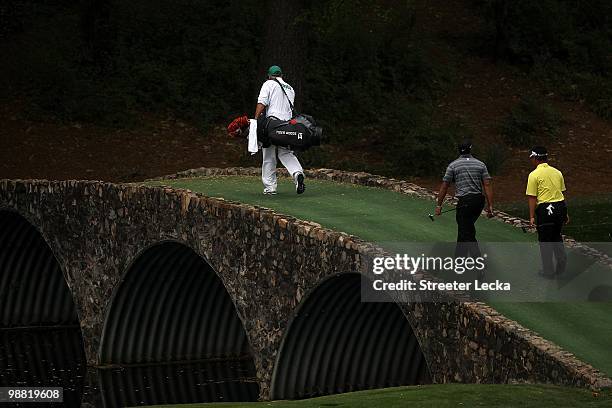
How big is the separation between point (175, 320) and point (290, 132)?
864cm

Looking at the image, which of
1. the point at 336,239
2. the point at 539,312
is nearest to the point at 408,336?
the point at 336,239

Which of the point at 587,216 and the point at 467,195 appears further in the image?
the point at 587,216

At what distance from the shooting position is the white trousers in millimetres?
24564

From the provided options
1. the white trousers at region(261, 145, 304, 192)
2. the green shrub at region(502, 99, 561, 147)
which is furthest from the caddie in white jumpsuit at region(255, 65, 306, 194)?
the green shrub at region(502, 99, 561, 147)

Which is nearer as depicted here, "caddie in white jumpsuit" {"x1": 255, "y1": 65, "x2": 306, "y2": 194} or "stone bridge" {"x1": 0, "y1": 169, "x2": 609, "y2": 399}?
"stone bridge" {"x1": 0, "y1": 169, "x2": 609, "y2": 399}

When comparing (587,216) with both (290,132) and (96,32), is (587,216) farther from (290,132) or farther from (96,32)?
(96,32)

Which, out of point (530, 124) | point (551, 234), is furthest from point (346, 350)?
point (530, 124)

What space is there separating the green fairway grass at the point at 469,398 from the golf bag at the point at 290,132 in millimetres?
7346

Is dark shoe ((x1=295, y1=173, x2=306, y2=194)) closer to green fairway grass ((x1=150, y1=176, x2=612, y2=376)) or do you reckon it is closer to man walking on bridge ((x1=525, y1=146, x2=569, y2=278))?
green fairway grass ((x1=150, y1=176, x2=612, y2=376))

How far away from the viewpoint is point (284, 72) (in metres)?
38.0

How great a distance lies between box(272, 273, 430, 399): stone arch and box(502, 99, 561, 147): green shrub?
1991cm

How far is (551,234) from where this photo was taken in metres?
19.5

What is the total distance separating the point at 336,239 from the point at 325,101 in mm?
25048

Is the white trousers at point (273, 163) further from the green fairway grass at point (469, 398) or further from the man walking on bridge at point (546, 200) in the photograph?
the green fairway grass at point (469, 398)
